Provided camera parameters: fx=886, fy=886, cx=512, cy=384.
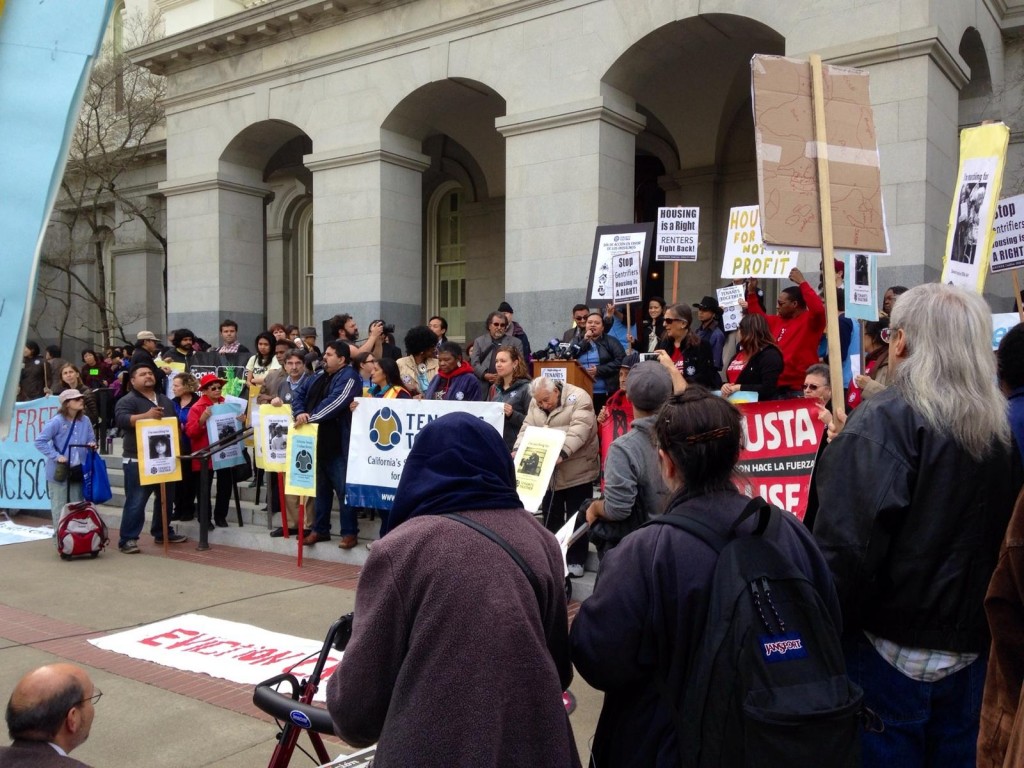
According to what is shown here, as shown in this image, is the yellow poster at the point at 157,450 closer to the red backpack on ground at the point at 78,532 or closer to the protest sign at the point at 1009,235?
the red backpack on ground at the point at 78,532

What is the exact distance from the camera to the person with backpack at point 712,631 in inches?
84.0

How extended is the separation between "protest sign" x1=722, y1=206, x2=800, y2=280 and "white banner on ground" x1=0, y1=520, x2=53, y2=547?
896cm

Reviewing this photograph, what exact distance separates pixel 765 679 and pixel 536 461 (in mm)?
5303

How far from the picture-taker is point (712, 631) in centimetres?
218

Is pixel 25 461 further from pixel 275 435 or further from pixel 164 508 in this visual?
pixel 275 435

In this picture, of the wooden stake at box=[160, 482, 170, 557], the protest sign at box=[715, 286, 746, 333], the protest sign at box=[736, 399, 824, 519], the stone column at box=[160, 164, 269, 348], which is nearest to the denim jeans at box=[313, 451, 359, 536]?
the wooden stake at box=[160, 482, 170, 557]

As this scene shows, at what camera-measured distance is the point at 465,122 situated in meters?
19.1

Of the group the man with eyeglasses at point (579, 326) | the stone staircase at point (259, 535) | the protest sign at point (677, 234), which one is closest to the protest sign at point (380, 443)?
the stone staircase at point (259, 535)

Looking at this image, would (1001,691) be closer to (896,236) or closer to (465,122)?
(896,236)

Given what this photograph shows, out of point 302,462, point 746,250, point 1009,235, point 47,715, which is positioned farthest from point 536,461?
point 47,715

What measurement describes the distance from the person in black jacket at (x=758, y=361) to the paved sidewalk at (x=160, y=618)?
9.99 feet

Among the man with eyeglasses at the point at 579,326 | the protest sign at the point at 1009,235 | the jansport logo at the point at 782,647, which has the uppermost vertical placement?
the protest sign at the point at 1009,235

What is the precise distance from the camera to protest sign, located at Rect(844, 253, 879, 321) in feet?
19.7

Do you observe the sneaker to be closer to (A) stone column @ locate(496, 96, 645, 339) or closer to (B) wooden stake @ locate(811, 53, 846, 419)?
(A) stone column @ locate(496, 96, 645, 339)
